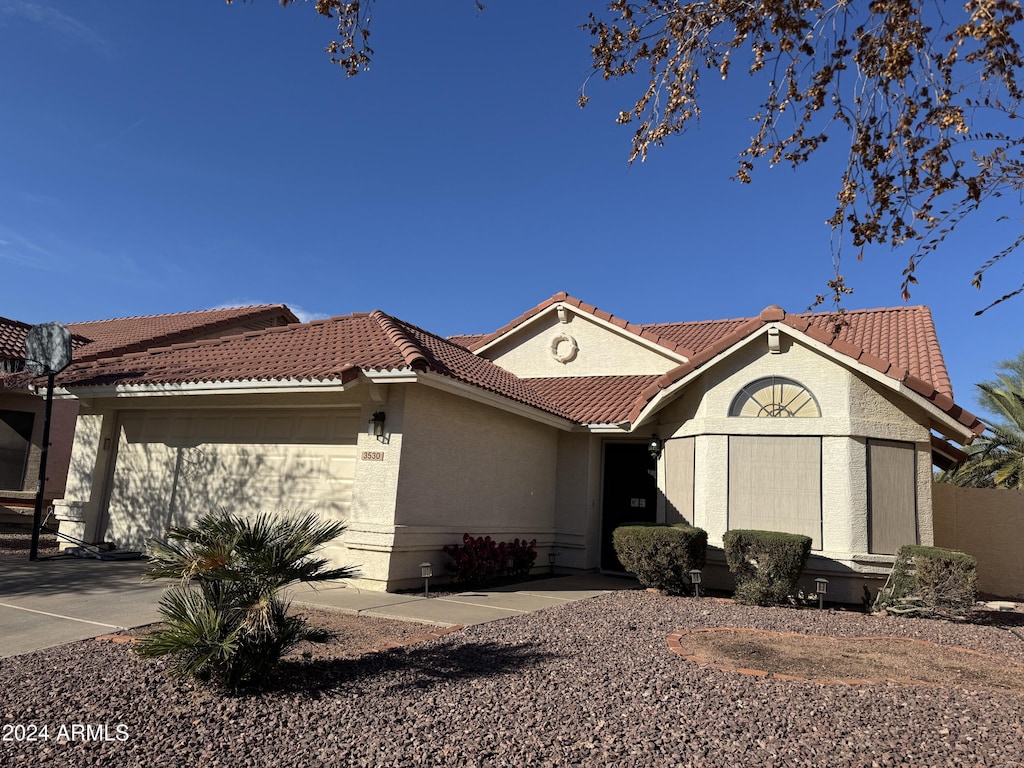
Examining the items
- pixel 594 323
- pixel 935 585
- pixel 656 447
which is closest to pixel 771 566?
pixel 935 585

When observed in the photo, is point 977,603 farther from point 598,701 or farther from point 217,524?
point 217,524

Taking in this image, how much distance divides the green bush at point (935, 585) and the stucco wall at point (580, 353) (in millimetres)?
6785

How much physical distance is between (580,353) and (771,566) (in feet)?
25.6

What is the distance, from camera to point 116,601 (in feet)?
26.1

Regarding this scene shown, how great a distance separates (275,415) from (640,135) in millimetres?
7847

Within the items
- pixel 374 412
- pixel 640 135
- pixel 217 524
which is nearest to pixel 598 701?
pixel 217 524

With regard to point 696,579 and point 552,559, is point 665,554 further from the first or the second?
point 552,559

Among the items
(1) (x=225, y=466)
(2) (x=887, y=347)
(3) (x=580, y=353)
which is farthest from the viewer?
(3) (x=580, y=353)

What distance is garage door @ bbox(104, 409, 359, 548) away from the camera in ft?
35.3

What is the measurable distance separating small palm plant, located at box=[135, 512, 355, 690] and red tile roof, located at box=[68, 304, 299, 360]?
1446cm

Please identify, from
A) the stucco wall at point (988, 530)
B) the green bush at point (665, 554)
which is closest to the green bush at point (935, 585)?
the green bush at point (665, 554)

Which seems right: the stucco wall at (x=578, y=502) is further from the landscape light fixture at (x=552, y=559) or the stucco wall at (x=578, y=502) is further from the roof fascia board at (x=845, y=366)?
the roof fascia board at (x=845, y=366)

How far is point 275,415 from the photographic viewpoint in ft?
37.6

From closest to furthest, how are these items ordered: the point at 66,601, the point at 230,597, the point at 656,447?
the point at 230,597 → the point at 66,601 → the point at 656,447
